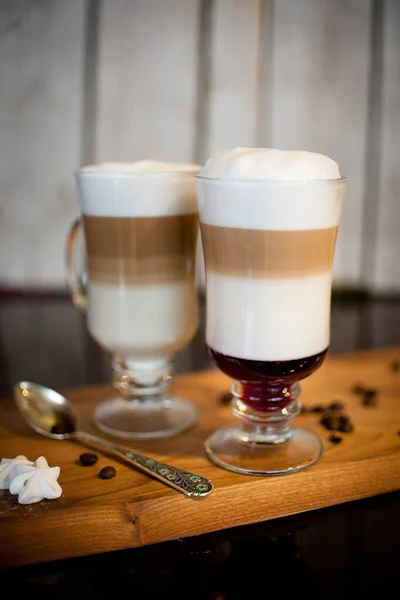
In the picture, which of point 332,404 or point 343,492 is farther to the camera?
point 332,404

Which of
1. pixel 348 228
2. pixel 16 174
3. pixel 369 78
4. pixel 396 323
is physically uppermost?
pixel 369 78

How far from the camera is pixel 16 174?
87.0 inches

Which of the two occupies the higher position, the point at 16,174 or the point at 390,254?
the point at 16,174

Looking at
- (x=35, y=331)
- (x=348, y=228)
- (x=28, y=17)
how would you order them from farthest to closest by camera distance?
1. (x=348, y=228)
2. (x=28, y=17)
3. (x=35, y=331)

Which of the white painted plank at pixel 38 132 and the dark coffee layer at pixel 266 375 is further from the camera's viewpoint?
the white painted plank at pixel 38 132

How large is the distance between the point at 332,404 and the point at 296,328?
0.31m

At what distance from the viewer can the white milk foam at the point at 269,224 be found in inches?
34.3

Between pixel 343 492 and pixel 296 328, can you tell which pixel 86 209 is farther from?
pixel 343 492

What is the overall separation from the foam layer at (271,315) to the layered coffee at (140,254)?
16cm

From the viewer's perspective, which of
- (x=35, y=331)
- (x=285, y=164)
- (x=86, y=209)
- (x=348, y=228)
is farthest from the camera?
(x=348, y=228)

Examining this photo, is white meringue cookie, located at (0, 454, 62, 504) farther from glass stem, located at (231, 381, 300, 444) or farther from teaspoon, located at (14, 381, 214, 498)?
glass stem, located at (231, 381, 300, 444)

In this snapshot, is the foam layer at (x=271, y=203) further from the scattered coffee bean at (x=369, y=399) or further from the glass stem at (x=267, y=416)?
the scattered coffee bean at (x=369, y=399)

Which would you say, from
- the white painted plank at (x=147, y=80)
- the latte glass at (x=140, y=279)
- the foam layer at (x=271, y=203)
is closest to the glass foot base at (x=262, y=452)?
the latte glass at (x=140, y=279)

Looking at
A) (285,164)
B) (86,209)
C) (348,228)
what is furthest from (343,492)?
(348,228)
